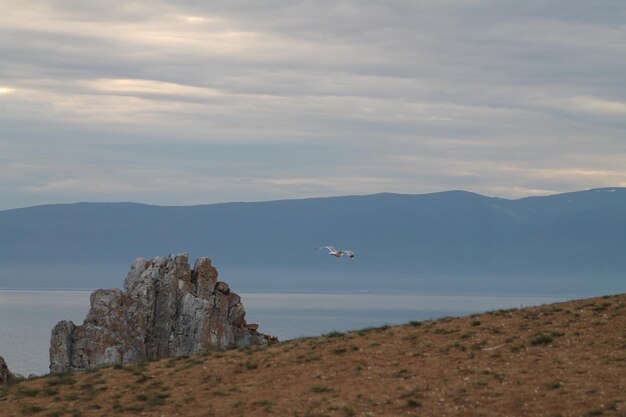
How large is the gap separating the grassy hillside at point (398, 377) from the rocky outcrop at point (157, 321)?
79.4ft

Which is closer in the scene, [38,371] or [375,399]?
[375,399]

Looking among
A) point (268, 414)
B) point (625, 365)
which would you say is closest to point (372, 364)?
point (268, 414)

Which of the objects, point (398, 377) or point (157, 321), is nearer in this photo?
point (398, 377)

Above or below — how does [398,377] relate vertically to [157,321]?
above

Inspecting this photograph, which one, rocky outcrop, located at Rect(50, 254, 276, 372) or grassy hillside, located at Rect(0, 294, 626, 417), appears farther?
rocky outcrop, located at Rect(50, 254, 276, 372)

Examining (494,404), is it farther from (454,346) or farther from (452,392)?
(454,346)

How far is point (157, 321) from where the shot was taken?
66000mm

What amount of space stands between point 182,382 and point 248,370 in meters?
2.31

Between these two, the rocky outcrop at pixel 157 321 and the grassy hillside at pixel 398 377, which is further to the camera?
the rocky outcrop at pixel 157 321

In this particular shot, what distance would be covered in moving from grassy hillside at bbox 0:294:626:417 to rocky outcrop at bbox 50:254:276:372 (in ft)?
79.4

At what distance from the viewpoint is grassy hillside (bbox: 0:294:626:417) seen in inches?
1148

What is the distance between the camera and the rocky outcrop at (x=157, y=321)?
61.8 meters

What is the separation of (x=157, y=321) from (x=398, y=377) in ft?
118

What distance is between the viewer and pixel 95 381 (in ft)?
118
